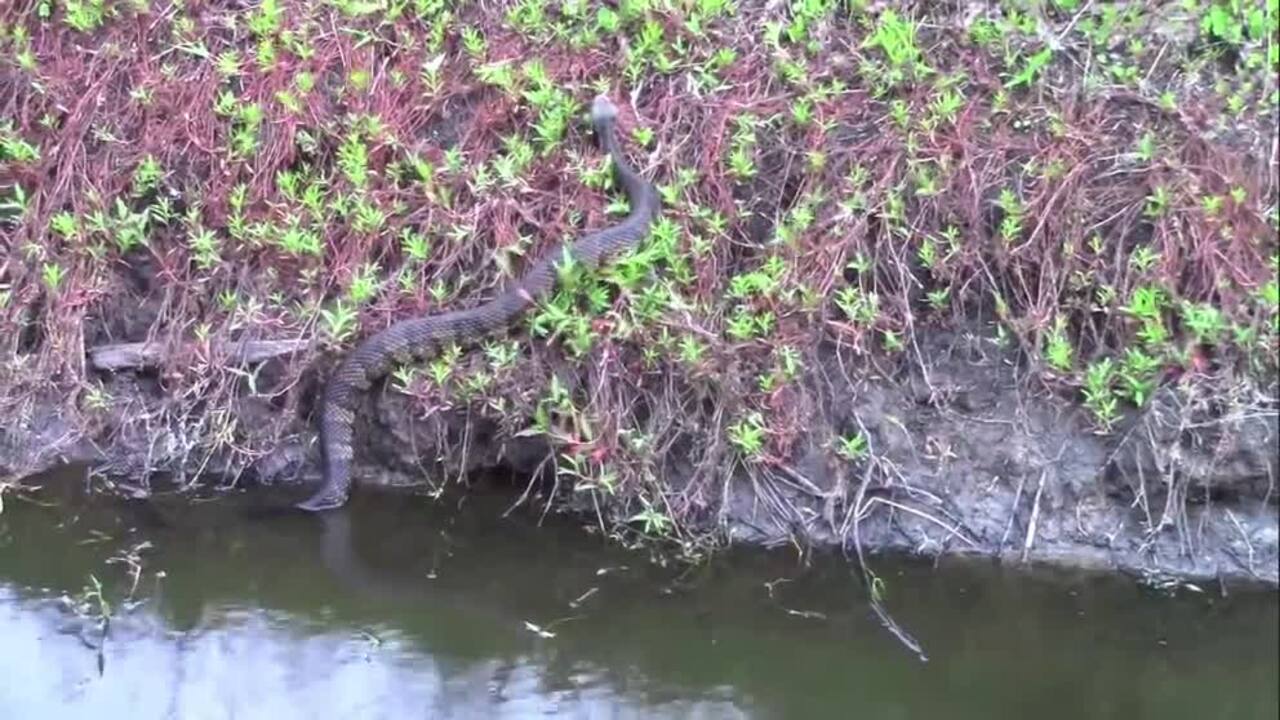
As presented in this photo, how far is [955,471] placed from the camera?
5016mm

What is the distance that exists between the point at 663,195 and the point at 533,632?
1773mm

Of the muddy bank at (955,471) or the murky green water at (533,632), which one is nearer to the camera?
the murky green water at (533,632)

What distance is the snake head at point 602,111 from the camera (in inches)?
218

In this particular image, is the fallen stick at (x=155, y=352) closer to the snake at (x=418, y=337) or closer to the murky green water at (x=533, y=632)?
the snake at (x=418, y=337)

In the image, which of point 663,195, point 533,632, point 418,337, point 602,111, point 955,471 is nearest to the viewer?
point 533,632

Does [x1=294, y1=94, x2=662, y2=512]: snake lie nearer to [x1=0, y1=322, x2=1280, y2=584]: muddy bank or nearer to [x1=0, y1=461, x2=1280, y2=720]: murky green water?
[x1=0, y1=322, x2=1280, y2=584]: muddy bank

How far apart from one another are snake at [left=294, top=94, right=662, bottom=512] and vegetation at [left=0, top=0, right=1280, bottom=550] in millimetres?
87

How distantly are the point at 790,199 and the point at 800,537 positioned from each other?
53.1 inches

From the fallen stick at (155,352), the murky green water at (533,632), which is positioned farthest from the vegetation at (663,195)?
the murky green water at (533,632)

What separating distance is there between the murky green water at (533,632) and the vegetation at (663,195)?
0.41 meters

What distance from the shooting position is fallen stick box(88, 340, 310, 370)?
534 centimetres

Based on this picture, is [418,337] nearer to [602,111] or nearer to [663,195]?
[663,195]

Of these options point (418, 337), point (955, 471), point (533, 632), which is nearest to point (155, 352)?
point (418, 337)

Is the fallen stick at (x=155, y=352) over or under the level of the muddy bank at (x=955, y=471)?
over
